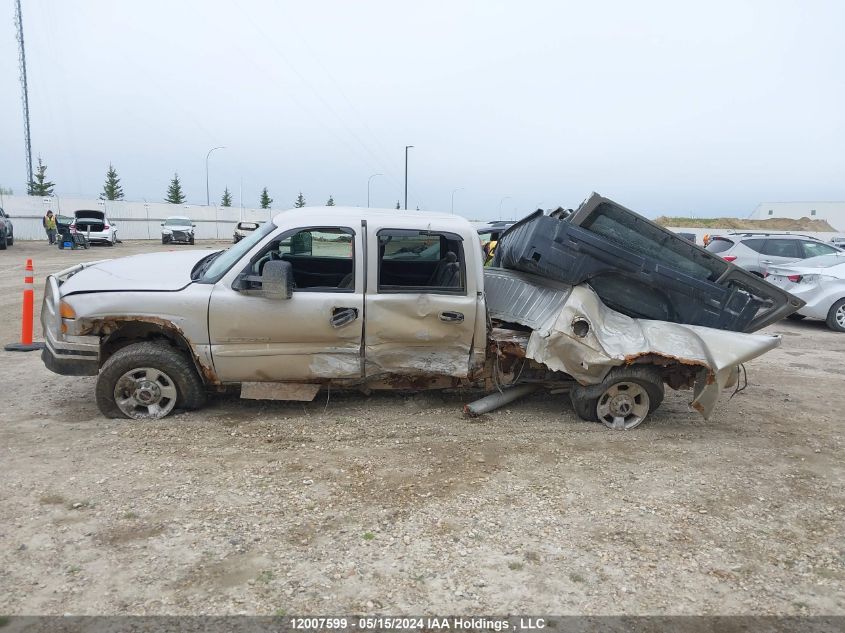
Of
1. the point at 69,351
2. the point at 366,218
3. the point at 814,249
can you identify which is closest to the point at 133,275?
the point at 69,351

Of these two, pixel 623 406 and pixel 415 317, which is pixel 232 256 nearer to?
pixel 415 317

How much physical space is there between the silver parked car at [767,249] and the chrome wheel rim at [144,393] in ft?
40.8

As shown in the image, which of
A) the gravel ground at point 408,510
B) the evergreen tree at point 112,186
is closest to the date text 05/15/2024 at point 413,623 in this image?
the gravel ground at point 408,510

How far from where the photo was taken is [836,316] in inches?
417

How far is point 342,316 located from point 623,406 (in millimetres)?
2636

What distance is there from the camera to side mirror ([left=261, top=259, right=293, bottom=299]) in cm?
467

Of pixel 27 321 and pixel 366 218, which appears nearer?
pixel 366 218

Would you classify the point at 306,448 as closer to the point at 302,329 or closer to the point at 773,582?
the point at 302,329

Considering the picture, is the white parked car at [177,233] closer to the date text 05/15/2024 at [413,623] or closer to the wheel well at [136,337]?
the wheel well at [136,337]

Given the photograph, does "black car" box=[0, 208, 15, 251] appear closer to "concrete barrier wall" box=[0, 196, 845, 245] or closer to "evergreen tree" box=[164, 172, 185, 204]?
"concrete barrier wall" box=[0, 196, 845, 245]

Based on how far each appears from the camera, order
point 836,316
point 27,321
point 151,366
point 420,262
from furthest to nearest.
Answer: point 836,316 → point 27,321 → point 420,262 → point 151,366

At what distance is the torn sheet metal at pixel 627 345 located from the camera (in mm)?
4859

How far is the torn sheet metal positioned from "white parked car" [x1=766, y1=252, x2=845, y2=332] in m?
6.91

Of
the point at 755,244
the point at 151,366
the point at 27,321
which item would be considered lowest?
the point at 27,321
